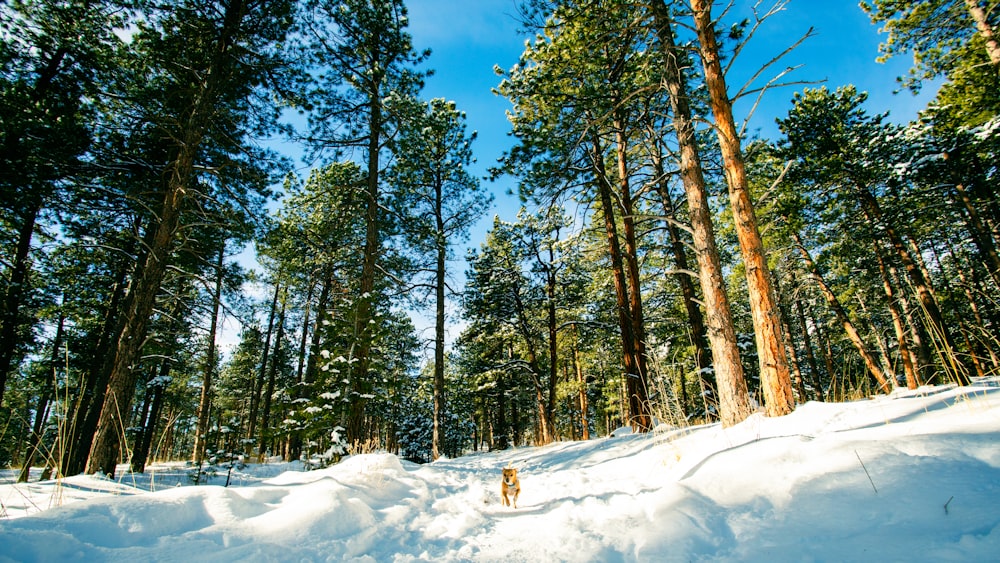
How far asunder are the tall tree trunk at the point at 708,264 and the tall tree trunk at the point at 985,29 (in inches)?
308

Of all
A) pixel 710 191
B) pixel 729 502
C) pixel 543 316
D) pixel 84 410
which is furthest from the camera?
pixel 543 316

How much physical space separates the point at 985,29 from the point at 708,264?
952 cm

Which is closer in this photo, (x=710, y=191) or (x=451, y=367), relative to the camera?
(x=710, y=191)

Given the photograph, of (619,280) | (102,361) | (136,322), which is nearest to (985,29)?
(619,280)

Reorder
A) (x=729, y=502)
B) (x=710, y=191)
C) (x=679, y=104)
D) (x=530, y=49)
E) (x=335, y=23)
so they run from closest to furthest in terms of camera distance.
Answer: (x=729, y=502) → (x=679, y=104) → (x=530, y=49) → (x=335, y=23) → (x=710, y=191)

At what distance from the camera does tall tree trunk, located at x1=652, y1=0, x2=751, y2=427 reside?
4.53 metres

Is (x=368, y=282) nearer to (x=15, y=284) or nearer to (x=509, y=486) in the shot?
(x=509, y=486)

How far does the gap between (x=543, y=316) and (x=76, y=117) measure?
1499 centimetres

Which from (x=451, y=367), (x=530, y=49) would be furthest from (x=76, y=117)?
(x=451, y=367)

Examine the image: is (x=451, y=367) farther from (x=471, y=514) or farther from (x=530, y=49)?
(x=471, y=514)

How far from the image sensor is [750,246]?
14.5 ft

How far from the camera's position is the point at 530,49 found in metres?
7.84

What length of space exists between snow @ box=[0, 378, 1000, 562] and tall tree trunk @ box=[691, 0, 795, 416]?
0.68m

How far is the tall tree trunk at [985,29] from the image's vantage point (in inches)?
305
